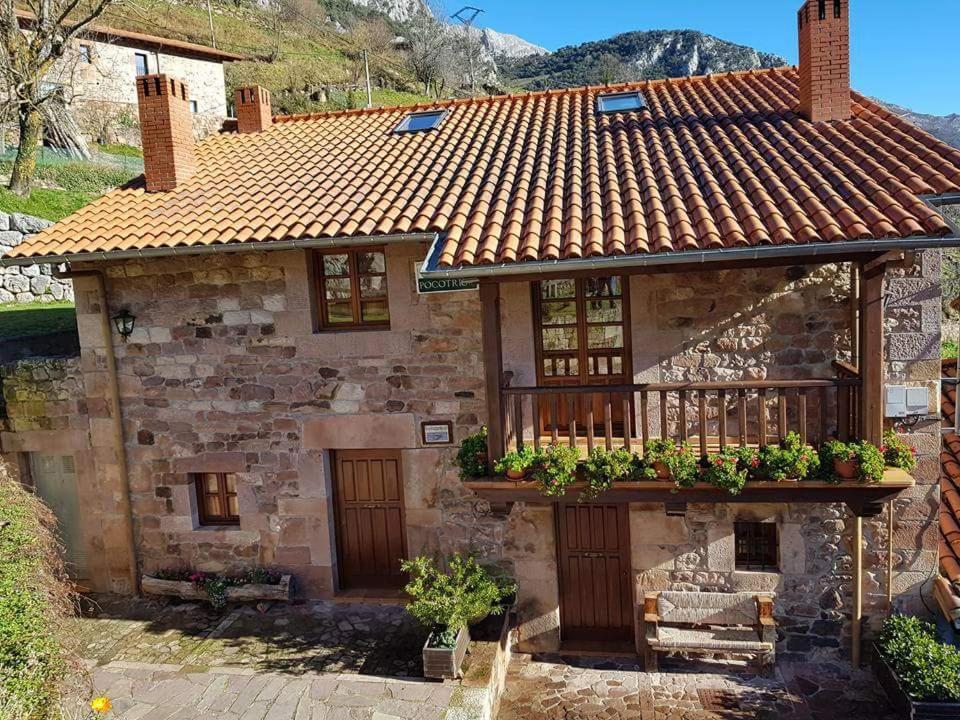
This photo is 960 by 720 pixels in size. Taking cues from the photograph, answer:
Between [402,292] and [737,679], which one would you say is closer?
[737,679]

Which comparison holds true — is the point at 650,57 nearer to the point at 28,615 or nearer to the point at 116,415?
the point at 116,415

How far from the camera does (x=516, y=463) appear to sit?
19.9ft

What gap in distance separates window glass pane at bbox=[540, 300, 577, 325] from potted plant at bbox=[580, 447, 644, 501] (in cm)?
155

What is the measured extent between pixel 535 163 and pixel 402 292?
2172 millimetres

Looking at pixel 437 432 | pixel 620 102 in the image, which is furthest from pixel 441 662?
pixel 620 102

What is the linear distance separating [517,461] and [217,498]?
164 inches

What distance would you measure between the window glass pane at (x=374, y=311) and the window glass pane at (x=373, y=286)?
88mm

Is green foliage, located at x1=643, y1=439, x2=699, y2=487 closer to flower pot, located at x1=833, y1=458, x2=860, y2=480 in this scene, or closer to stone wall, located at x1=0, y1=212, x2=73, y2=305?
flower pot, located at x1=833, y1=458, x2=860, y2=480

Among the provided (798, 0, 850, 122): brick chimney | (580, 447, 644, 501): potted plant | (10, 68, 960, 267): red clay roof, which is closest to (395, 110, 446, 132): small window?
(10, 68, 960, 267): red clay roof

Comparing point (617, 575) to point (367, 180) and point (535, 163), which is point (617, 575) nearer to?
point (535, 163)

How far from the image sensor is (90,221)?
782 centimetres

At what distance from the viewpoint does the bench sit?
670cm

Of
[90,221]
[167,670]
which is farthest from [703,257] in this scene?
[90,221]

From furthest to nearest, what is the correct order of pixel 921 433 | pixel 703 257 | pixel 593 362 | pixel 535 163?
pixel 535 163 → pixel 593 362 → pixel 921 433 → pixel 703 257
